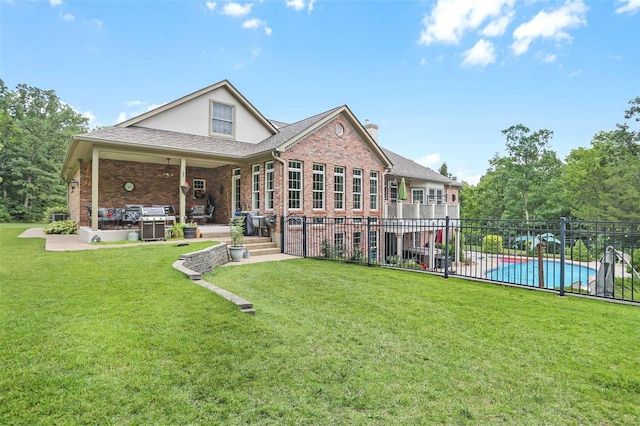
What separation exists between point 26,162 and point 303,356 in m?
41.3

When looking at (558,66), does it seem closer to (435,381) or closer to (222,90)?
(222,90)

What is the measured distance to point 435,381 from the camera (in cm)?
302

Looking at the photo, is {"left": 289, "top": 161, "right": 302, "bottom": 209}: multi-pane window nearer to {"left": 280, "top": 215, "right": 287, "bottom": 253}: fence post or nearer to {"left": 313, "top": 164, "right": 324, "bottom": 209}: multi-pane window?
{"left": 313, "top": 164, "right": 324, "bottom": 209}: multi-pane window

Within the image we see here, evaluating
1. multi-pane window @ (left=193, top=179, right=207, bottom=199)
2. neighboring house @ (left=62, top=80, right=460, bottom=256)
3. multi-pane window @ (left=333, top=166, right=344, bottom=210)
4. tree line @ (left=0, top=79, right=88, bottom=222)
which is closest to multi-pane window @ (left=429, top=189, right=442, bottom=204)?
neighboring house @ (left=62, top=80, right=460, bottom=256)

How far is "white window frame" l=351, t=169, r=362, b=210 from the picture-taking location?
15750mm

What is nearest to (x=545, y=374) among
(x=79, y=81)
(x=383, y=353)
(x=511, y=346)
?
(x=511, y=346)

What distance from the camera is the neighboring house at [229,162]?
12.6 m

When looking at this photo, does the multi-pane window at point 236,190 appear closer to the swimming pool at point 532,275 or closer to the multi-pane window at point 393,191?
the multi-pane window at point 393,191

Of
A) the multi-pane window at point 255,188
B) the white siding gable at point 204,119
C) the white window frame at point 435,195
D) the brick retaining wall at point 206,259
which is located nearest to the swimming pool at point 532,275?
the brick retaining wall at point 206,259

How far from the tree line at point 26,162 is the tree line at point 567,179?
4841 centimetres

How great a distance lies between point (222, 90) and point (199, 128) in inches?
86.6

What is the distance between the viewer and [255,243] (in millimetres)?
11844

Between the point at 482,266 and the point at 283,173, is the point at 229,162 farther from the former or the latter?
the point at 482,266

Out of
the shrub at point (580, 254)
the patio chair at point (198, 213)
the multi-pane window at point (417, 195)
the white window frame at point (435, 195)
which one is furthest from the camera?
the white window frame at point (435, 195)
